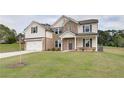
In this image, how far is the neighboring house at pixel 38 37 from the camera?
661 inches

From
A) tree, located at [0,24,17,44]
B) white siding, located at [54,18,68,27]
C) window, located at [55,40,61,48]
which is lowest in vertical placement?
window, located at [55,40,61,48]

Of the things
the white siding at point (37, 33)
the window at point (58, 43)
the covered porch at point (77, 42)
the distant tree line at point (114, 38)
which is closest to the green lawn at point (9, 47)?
the white siding at point (37, 33)

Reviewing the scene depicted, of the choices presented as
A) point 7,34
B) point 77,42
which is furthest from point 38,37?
point 77,42

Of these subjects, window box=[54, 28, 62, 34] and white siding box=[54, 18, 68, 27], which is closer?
white siding box=[54, 18, 68, 27]

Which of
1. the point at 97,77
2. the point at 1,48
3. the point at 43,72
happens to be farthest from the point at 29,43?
the point at 97,77

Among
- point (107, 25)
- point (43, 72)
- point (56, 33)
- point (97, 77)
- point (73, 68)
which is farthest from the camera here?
point (56, 33)

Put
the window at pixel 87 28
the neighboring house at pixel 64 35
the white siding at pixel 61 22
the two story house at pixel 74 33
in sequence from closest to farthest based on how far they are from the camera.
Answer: the neighboring house at pixel 64 35, the two story house at pixel 74 33, the window at pixel 87 28, the white siding at pixel 61 22

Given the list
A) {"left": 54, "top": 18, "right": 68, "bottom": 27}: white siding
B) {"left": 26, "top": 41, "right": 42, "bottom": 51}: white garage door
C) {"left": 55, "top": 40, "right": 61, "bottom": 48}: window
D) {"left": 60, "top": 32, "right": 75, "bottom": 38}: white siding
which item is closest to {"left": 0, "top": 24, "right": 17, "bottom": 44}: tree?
{"left": 26, "top": 41, "right": 42, "bottom": 51}: white garage door

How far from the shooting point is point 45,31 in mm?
17766

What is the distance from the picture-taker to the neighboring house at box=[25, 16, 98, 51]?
17.1 meters

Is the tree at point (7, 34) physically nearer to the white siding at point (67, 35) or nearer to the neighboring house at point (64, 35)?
the neighboring house at point (64, 35)

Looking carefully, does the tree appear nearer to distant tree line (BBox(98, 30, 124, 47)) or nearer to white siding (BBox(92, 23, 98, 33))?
distant tree line (BBox(98, 30, 124, 47))

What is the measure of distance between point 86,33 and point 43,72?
1044cm
